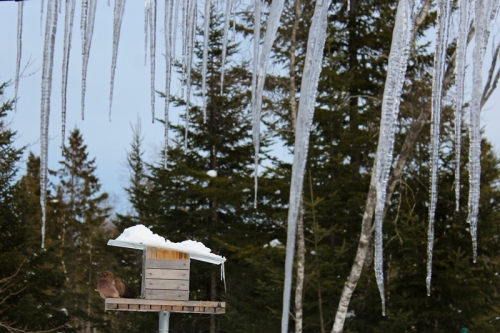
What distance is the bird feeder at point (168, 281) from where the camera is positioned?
4492 millimetres

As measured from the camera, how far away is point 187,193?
12.0m

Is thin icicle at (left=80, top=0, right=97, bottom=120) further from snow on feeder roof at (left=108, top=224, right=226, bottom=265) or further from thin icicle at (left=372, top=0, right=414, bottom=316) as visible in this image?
snow on feeder roof at (left=108, top=224, right=226, bottom=265)

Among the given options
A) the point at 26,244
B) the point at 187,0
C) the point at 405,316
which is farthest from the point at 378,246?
the point at 26,244

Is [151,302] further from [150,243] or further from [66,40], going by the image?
[66,40]

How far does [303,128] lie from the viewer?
2.97ft

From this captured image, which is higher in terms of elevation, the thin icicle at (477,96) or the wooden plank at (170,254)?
the thin icicle at (477,96)

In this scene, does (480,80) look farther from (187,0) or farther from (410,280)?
(410,280)

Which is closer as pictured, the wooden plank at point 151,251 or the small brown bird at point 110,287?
the small brown bird at point 110,287

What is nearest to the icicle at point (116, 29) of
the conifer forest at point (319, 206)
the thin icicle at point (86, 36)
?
the thin icicle at point (86, 36)

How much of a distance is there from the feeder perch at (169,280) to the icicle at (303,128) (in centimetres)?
373

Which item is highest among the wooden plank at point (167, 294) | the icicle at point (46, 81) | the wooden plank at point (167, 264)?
the icicle at point (46, 81)

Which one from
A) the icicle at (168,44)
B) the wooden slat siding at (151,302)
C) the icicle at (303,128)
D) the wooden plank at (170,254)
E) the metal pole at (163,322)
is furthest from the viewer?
the wooden plank at (170,254)

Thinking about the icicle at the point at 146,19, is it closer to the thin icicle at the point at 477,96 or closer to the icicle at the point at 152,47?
the icicle at the point at 152,47

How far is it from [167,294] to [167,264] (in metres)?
0.26
